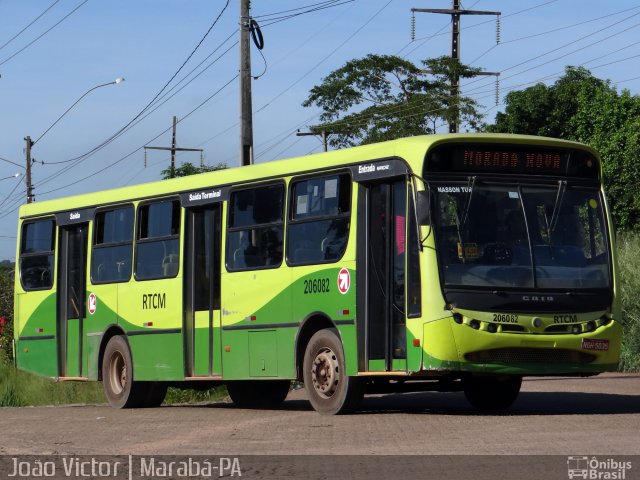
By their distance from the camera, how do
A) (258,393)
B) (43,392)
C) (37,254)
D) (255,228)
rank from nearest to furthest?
(255,228)
(258,393)
(37,254)
(43,392)

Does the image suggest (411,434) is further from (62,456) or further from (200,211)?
(200,211)

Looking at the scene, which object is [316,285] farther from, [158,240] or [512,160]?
[158,240]

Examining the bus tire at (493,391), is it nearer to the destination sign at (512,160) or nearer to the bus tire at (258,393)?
the destination sign at (512,160)

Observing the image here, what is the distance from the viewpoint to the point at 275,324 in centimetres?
1781

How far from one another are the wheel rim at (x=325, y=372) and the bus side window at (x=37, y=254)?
23.9 feet

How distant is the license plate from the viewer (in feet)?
51.5

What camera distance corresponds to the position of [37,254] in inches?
925

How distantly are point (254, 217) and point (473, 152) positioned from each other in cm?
348

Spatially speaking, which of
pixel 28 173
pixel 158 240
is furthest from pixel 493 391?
pixel 28 173

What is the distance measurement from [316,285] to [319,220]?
0.75m

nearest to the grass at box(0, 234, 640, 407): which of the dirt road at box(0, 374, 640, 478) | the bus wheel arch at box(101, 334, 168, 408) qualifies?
the bus wheel arch at box(101, 334, 168, 408)

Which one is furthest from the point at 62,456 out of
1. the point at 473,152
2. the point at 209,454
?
the point at 473,152

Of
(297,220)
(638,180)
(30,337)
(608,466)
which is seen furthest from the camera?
(638,180)

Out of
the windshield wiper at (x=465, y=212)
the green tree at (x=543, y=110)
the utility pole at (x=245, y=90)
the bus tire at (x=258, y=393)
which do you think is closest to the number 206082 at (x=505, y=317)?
the windshield wiper at (x=465, y=212)
